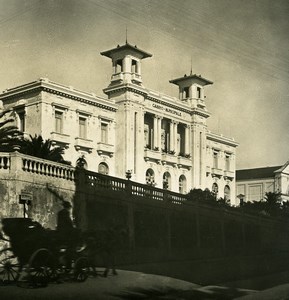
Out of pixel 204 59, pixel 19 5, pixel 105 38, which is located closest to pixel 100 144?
pixel 204 59

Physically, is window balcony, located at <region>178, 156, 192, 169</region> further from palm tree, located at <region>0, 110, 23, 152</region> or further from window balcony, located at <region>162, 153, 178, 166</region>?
palm tree, located at <region>0, 110, 23, 152</region>

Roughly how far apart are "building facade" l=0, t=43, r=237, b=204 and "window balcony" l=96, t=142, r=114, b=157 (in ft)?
0.13

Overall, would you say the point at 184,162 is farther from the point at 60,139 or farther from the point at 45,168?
the point at 45,168

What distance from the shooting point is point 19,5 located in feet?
26.0

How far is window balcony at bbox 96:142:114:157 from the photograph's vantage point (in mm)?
19033

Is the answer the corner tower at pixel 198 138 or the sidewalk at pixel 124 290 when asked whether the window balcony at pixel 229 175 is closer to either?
the corner tower at pixel 198 138

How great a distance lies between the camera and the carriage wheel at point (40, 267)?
24.5 ft

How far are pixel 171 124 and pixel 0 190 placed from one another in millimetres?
19444

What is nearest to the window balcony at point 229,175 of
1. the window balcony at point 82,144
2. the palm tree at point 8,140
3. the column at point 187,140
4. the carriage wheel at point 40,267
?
the column at point 187,140

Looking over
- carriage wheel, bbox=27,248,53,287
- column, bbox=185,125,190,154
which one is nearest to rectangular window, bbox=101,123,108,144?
column, bbox=185,125,190,154

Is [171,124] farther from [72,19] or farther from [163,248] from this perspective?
[72,19]

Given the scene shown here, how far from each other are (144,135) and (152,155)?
2452 mm

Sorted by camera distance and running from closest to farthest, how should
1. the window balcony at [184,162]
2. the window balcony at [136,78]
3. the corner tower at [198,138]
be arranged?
the window balcony at [136,78], the corner tower at [198,138], the window balcony at [184,162]

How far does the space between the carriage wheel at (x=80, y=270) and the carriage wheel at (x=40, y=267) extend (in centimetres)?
51
